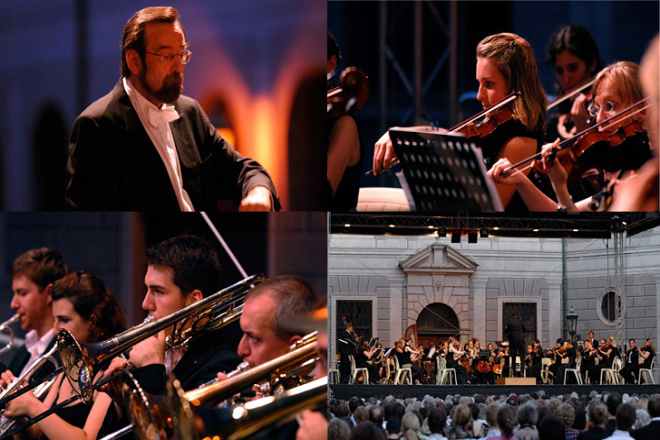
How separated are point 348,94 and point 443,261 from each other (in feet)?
3.91

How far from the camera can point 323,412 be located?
17.9 ft

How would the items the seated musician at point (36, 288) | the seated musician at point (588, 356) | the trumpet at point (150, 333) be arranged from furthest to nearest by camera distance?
the seated musician at point (588, 356) < the seated musician at point (36, 288) < the trumpet at point (150, 333)

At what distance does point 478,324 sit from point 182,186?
198cm

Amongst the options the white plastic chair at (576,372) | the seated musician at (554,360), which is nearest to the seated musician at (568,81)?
the seated musician at (554,360)

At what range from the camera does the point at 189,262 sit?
5.55 metres

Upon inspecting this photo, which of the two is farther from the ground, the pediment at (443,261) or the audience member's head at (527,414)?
the pediment at (443,261)

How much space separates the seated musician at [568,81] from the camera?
5496 mm

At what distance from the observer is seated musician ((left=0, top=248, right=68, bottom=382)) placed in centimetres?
559

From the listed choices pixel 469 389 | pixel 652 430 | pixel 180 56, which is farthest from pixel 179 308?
pixel 652 430

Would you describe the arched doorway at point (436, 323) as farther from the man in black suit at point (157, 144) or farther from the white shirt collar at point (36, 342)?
the white shirt collar at point (36, 342)

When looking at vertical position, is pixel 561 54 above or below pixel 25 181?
above

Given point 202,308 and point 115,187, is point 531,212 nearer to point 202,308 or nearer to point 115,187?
point 202,308

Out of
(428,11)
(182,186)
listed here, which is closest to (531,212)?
(428,11)

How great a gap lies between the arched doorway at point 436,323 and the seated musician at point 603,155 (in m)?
0.86
